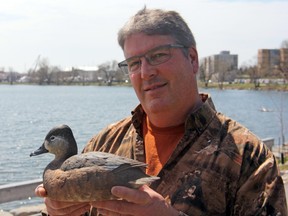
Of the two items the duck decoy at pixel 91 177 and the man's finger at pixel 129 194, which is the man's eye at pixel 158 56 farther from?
the man's finger at pixel 129 194

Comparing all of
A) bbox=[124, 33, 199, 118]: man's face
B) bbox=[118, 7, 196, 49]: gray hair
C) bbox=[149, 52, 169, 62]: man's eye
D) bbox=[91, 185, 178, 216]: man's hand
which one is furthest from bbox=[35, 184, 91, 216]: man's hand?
bbox=[118, 7, 196, 49]: gray hair

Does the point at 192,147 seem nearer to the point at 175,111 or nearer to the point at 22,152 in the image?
the point at 175,111

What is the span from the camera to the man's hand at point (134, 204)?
261cm

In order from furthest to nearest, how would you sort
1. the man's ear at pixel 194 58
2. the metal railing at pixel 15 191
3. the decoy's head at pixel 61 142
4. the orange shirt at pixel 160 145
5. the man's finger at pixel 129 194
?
the metal railing at pixel 15 191
the man's ear at pixel 194 58
the orange shirt at pixel 160 145
the decoy's head at pixel 61 142
the man's finger at pixel 129 194

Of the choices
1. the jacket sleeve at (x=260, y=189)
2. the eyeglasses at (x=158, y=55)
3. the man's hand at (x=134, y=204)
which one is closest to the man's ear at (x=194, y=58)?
the eyeglasses at (x=158, y=55)

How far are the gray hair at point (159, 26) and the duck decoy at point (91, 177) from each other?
0.90 m

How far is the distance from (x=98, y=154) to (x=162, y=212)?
516 millimetres

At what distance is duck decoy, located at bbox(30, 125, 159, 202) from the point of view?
106 inches

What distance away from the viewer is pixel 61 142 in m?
3.16

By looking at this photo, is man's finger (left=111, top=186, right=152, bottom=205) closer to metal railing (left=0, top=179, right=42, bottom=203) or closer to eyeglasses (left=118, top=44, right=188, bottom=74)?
eyeglasses (left=118, top=44, right=188, bottom=74)

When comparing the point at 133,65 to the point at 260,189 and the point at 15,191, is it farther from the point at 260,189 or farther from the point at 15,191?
the point at 15,191

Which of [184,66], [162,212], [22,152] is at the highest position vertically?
[184,66]

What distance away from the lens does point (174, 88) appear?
323cm

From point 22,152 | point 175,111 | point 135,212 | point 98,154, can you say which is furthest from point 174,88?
point 22,152
